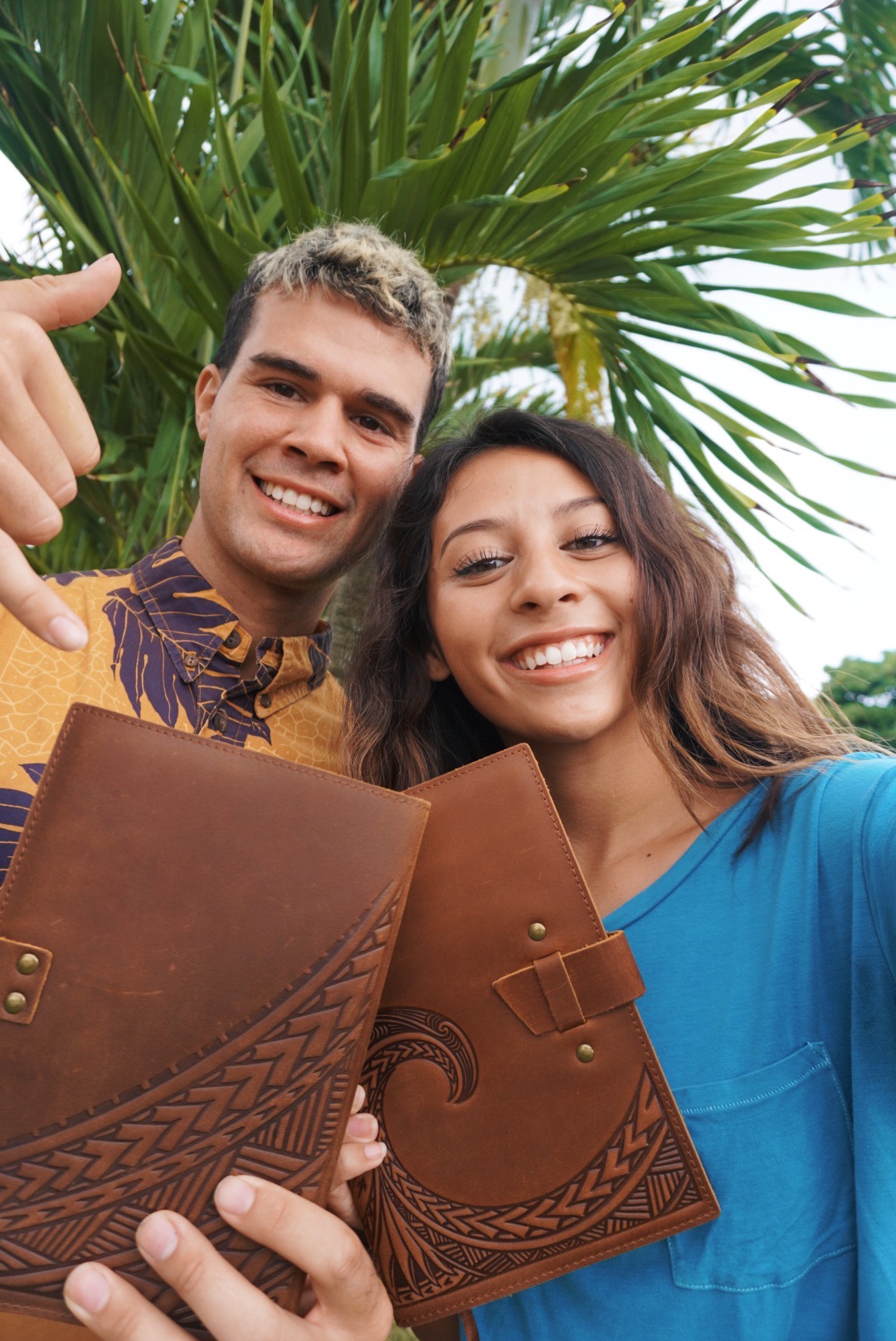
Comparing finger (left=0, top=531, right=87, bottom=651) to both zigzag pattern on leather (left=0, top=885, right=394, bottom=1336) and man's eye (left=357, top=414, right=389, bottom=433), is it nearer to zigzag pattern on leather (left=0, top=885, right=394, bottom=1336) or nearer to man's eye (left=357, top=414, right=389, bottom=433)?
zigzag pattern on leather (left=0, top=885, right=394, bottom=1336)

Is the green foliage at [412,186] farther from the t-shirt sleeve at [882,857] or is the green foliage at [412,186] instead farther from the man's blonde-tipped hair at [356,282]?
the t-shirt sleeve at [882,857]

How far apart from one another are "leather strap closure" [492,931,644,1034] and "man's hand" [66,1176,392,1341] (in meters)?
0.29

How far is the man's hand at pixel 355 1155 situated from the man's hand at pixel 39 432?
59cm

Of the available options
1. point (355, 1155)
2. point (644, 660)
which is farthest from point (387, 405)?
point (355, 1155)

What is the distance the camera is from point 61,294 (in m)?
0.87

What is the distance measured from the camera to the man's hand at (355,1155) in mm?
967

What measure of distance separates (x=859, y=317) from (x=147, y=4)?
8.23 ft

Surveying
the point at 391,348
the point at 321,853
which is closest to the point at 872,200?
the point at 391,348

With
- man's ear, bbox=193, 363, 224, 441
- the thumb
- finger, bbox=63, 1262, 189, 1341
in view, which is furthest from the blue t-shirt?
man's ear, bbox=193, 363, 224, 441

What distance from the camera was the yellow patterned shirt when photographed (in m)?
1.47

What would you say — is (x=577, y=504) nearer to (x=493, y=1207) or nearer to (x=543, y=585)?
(x=543, y=585)

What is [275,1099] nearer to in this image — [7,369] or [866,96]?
[7,369]

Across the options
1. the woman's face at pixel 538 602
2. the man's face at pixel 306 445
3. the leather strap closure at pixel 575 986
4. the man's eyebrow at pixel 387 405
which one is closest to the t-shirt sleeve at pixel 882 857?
the leather strap closure at pixel 575 986

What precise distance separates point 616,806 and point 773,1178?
1.73ft
